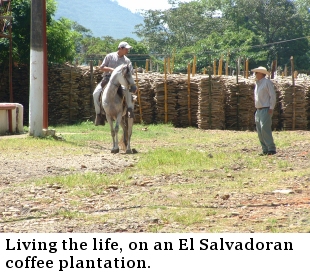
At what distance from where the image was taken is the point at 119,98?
14430mm

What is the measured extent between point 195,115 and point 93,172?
13.3 metres

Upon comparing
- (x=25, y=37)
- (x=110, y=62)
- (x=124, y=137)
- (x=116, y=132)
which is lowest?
(x=124, y=137)

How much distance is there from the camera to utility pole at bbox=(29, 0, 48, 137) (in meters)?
16.4

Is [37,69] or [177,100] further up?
[37,69]

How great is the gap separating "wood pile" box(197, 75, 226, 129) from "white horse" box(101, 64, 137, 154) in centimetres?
884

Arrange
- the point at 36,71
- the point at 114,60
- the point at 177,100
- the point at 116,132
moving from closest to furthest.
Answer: the point at 116,132
the point at 114,60
the point at 36,71
the point at 177,100

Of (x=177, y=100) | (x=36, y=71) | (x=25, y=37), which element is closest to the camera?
(x=36, y=71)

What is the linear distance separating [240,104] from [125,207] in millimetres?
15710

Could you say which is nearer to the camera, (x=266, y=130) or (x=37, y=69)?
(x=266, y=130)

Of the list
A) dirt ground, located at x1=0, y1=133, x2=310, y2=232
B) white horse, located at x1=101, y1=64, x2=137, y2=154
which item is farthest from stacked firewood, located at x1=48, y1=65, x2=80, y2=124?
dirt ground, located at x1=0, y1=133, x2=310, y2=232

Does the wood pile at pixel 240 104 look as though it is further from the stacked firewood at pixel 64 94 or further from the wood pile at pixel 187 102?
the stacked firewood at pixel 64 94

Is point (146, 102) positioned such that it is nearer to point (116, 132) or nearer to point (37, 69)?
point (37, 69)

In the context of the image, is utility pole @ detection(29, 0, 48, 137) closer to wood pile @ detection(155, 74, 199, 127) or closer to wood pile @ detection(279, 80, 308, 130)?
wood pile @ detection(155, 74, 199, 127)

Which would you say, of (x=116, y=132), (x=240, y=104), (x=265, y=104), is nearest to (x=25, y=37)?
(x=240, y=104)
